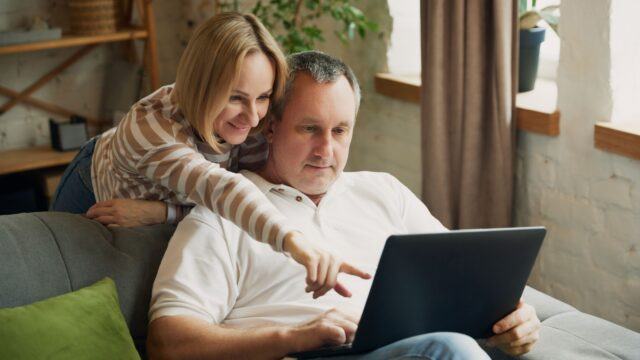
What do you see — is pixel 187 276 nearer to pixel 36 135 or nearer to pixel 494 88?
pixel 494 88

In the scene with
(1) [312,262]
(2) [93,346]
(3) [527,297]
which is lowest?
(3) [527,297]

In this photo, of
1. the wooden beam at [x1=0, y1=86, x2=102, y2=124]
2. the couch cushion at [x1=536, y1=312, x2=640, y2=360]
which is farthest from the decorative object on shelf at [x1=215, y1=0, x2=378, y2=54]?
the couch cushion at [x1=536, y1=312, x2=640, y2=360]

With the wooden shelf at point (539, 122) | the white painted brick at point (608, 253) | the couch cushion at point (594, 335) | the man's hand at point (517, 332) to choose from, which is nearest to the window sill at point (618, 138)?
the wooden shelf at point (539, 122)

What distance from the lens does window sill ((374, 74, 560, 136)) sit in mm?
2555

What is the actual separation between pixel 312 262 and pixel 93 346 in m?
0.42

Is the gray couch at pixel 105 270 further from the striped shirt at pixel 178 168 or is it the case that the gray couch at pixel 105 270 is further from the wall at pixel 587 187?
the wall at pixel 587 187

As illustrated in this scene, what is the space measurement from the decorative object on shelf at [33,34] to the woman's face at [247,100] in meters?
1.89

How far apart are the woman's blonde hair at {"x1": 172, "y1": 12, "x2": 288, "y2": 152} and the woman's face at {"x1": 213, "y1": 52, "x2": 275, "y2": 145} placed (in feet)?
0.07

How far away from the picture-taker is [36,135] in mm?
3783

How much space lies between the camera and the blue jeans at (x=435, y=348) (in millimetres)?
1429

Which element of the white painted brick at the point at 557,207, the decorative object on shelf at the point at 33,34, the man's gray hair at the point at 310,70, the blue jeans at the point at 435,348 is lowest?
the white painted brick at the point at 557,207

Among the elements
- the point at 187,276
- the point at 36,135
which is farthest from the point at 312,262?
the point at 36,135

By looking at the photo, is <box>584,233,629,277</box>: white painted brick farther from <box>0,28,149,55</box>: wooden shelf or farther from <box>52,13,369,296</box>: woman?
<box>0,28,149,55</box>: wooden shelf

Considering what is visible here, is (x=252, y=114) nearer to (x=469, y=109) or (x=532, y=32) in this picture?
(x=469, y=109)
